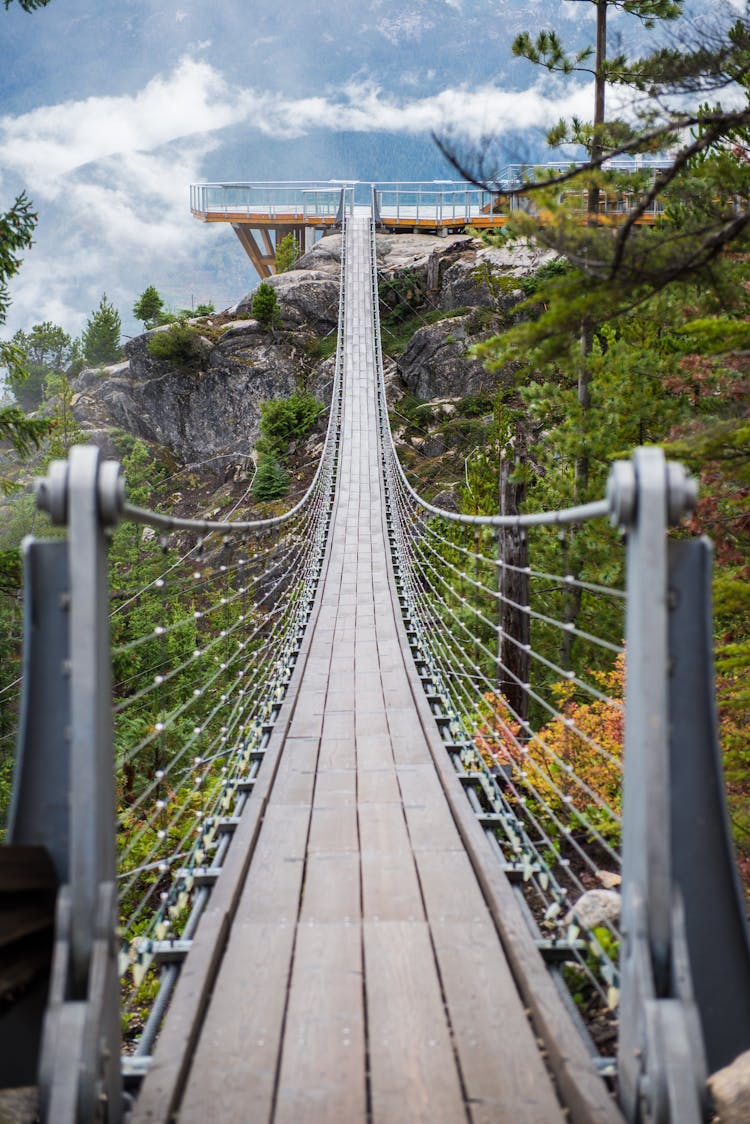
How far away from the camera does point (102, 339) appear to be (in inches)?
1213

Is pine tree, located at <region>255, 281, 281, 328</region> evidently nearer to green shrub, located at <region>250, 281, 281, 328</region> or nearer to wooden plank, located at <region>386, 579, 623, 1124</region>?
green shrub, located at <region>250, 281, 281, 328</region>

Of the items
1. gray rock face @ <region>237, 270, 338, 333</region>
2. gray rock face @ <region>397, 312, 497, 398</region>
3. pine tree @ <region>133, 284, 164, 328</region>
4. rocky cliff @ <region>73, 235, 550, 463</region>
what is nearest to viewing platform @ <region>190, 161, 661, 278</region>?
rocky cliff @ <region>73, 235, 550, 463</region>

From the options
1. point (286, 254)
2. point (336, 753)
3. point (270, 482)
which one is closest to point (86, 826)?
point (336, 753)

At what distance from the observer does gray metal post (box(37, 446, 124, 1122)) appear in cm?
108

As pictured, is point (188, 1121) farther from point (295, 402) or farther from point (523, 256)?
point (523, 256)

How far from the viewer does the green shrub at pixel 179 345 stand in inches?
822

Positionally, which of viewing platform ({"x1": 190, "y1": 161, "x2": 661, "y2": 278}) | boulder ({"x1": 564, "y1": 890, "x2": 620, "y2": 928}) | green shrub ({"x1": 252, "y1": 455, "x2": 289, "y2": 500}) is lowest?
boulder ({"x1": 564, "y1": 890, "x2": 620, "y2": 928})

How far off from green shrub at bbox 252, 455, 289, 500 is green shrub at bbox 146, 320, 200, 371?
5.82 meters

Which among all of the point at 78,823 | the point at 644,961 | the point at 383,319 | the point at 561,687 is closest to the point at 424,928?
the point at 644,961

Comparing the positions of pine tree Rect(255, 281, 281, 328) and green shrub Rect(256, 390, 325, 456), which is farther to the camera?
pine tree Rect(255, 281, 281, 328)

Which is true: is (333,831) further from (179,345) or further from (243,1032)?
(179,345)

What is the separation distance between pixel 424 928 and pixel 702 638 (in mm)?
1035

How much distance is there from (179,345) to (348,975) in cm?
2103

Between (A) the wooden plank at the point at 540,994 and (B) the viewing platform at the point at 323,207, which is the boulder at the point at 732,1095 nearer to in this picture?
(A) the wooden plank at the point at 540,994
